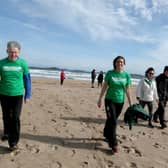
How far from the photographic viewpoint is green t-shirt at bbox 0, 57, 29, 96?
5.03 metres

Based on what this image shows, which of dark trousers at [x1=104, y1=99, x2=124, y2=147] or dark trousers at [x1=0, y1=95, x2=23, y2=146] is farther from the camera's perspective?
dark trousers at [x1=104, y1=99, x2=124, y2=147]

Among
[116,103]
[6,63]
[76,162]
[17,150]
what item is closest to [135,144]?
[116,103]

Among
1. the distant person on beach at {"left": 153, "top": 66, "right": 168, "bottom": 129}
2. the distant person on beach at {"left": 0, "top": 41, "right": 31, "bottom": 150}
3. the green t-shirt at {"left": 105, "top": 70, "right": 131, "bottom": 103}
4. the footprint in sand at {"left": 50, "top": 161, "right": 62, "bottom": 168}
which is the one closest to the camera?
the footprint in sand at {"left": 50, "top": 161, "right": 62, "bottom": 168}

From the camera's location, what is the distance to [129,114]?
255 inches

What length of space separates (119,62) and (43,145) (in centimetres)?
230

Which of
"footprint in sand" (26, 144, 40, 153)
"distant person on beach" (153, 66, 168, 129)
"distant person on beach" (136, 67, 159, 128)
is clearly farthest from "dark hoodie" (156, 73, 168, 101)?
"footprint in sand" (26, 144, 40, 153)

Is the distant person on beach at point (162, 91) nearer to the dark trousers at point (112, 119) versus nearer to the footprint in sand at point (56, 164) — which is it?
the dark trousers at point (112, 119)

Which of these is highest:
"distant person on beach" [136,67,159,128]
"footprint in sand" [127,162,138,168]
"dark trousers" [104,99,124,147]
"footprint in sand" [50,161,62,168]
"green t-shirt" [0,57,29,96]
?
"green t-shirt" [0,57,29,96]

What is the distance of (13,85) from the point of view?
5.13 m

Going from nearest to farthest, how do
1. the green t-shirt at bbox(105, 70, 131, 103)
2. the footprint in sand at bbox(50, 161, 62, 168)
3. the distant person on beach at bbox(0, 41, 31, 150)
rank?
1. the footprint in sand at bbox(50, 161, 62, 168)
2. the distant person on beach at bbox(0, 41, 31, 150)
3. the green t-shirt at bbox(105, 70, 131, 103)

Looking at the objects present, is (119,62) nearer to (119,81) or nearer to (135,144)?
(119,81)

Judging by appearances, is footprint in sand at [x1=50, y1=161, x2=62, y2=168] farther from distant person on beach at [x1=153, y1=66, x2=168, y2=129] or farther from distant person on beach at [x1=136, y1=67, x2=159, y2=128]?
distant person on beach at [x1=153, y1=66, x2=168, y2=129]

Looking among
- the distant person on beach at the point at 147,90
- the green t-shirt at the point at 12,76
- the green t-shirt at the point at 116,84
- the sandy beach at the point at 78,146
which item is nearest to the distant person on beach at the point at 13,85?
the green t-shirt at the point at 12,76

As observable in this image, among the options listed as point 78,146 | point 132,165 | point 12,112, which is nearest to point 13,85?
point 12,112
